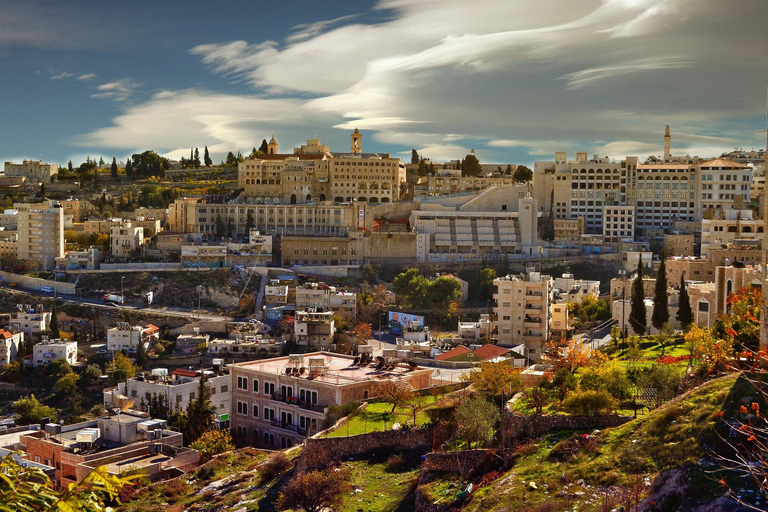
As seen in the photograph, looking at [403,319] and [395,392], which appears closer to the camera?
[395,392]

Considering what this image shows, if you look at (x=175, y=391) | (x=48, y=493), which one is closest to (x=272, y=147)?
(x=175, y=391)

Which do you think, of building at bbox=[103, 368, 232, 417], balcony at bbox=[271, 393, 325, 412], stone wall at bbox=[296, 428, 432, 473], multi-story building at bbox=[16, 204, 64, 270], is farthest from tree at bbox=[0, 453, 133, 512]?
multi-story building at bbox=[16, 204, 64, 270]

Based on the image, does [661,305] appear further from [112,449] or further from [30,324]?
[30,324]

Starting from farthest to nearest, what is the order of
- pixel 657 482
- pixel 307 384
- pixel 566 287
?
pixel 566 287 → pixel 307 384 → pixel 657 482

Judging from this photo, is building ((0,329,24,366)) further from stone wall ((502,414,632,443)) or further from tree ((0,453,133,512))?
tree ((0,453,133,512))

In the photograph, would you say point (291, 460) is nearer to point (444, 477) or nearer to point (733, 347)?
point (444, 477)

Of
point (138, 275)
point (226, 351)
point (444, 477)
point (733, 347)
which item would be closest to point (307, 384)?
point (444, 477)

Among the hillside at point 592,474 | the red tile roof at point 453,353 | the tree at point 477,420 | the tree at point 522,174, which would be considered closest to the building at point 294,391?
the red tile roof at point 453,353

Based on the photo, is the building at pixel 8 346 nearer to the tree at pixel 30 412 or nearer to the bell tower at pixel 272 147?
the tree at pixel 30 412
